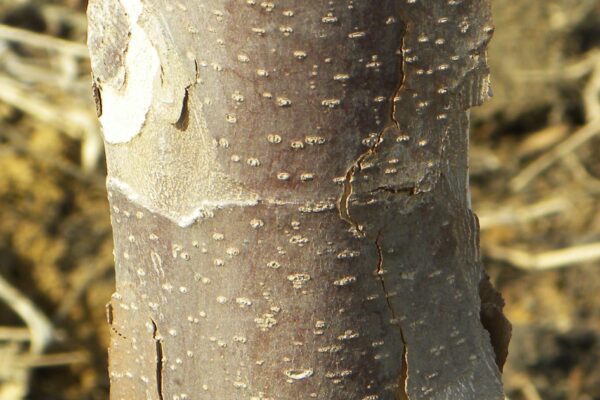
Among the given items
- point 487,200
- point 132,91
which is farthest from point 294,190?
point 487,200

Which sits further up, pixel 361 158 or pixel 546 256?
pixel 546 256

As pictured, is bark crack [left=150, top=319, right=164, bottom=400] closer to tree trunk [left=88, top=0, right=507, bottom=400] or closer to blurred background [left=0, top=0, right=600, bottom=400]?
tree trunk [left=88, top=0, right=507, bottom=400]

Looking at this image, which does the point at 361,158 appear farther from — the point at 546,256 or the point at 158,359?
the point at 546,256

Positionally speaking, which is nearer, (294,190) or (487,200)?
(294,190)

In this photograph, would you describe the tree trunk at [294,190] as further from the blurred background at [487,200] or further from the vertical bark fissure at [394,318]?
the blurred background at [487,200]

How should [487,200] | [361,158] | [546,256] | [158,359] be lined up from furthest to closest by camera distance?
[487,200]
[546,256]
[158,359]
[361,158]

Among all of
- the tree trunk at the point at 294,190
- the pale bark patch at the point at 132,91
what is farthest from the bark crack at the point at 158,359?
the pale bark patch at the point at 132,91

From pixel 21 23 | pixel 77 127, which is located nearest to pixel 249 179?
pixel 77 127

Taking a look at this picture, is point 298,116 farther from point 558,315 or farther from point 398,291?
point 558,315
